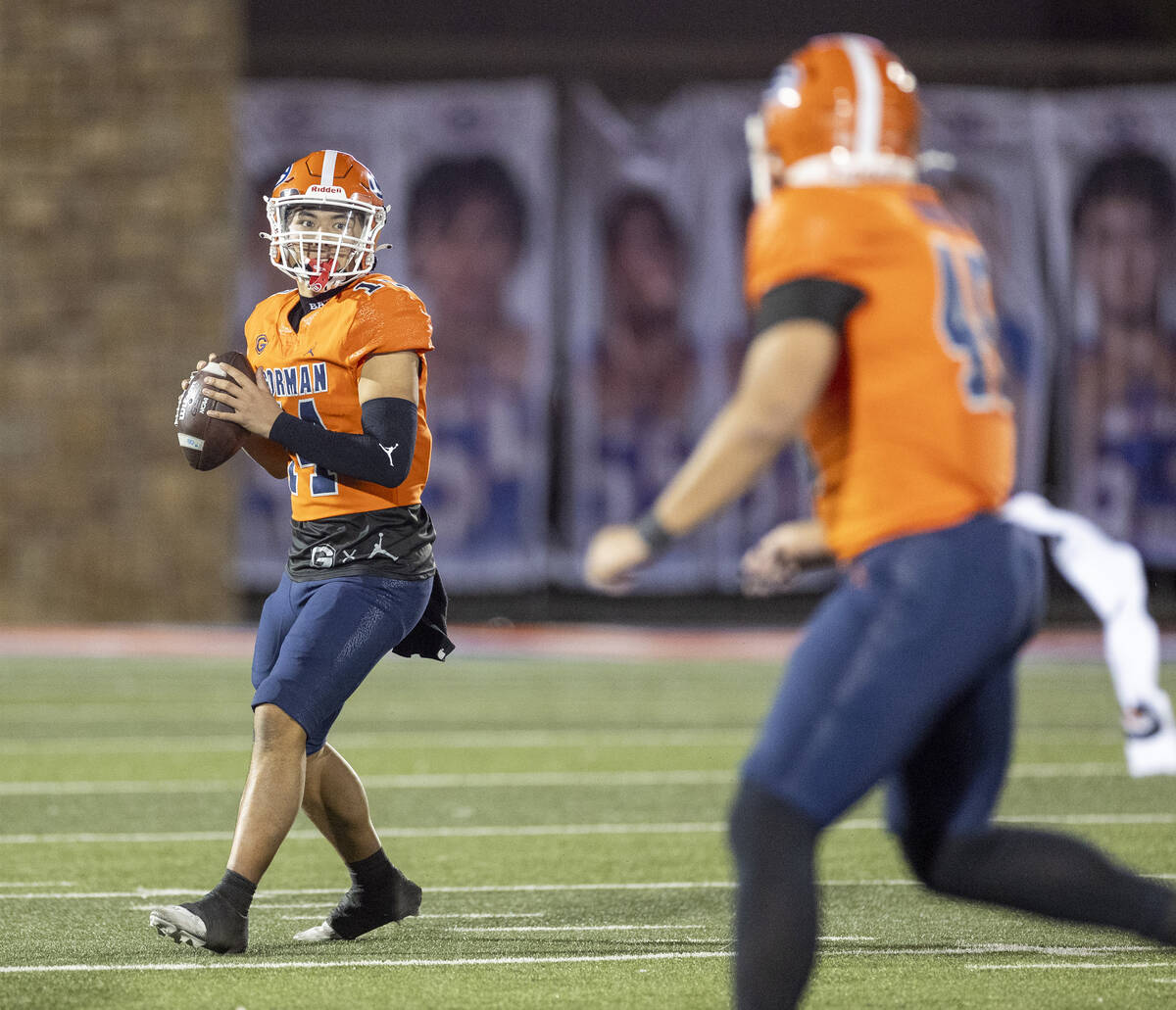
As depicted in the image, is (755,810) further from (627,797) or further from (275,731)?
(627,797)

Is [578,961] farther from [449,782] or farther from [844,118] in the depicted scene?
[449,782]

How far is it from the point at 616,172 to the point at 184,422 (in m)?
11.8

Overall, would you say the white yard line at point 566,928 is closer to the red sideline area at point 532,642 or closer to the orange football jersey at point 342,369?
the orange football jersey at point 342,369

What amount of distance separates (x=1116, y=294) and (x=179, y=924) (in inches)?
510

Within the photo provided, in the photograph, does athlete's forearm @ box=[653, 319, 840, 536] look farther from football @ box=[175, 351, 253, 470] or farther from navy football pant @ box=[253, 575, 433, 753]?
football @ box=[175, 351, 253, 470]

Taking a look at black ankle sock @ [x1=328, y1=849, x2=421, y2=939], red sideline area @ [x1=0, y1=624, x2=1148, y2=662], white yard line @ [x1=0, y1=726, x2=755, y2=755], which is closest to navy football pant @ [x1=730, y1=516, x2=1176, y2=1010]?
black ankle sock @ [x1=328, y1=849, x2=421, y2=939]

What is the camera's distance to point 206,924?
13.8ft

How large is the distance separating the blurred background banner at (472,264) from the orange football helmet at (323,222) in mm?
11292

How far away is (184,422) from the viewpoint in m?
4.39

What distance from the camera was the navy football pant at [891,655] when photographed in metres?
2.88

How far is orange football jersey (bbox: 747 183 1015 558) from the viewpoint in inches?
117

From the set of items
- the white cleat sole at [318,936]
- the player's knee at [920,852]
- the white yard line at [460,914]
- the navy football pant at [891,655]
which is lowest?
the white yard line at [460,914]

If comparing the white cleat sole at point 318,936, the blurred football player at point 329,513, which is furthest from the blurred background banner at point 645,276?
the blurred football player at point 329,513

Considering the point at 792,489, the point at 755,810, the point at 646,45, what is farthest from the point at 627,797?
the point at 646,45
